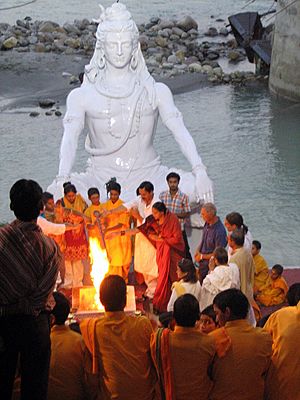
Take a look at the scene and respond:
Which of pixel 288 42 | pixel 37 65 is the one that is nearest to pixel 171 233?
pixel 288 42

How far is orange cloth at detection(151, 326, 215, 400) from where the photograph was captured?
5410mm

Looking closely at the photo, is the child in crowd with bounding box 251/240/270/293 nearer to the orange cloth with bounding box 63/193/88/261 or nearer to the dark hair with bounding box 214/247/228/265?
the dark hair with bounding box 214/247/228/265

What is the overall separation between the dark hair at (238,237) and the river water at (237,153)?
2.74 meters

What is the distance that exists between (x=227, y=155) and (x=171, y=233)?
20.2 feet

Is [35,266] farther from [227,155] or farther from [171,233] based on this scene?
[227,155]

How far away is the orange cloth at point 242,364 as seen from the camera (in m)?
5.45

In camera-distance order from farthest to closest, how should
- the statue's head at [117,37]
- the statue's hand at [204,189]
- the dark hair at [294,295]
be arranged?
the statue's head at [117,37]
the statue's hand at [204,189]
the dark hair at [294,295]

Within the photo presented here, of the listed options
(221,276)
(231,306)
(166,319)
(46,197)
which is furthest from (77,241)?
(231,306)

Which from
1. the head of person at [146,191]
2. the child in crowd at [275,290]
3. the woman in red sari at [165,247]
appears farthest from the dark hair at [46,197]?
the child in crowd at [275,290]

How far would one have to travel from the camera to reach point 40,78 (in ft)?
65.3

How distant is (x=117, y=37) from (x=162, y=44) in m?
14.6

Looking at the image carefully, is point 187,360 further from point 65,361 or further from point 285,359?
point 65,361

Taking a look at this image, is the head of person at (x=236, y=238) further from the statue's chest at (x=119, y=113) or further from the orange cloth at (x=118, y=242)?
the statue's chest at (x=119, y=113)

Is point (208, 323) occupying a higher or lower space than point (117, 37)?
lower
